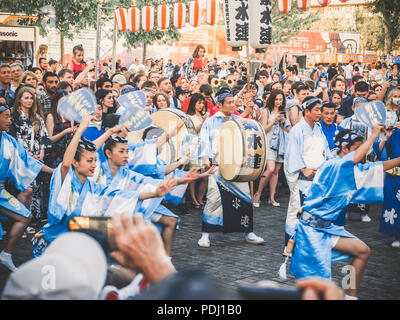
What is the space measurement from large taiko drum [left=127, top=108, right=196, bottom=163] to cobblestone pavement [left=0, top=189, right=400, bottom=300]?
993 mm

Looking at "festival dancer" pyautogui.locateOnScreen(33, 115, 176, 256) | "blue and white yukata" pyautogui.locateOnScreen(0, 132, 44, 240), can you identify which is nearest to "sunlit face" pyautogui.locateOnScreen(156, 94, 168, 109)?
"blue and white yukata" pyautogui.locateOnScreen(0, 132, 44, 240)

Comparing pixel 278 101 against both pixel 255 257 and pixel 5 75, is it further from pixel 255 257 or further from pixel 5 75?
pixel 5 75

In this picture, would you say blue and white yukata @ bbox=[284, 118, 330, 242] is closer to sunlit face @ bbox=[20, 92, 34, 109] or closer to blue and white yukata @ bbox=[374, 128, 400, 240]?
blue and white yukata @ bbox=[374, 128, 400, 240]

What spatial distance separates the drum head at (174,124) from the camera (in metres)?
6.23

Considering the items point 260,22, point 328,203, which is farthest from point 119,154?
point 260,22

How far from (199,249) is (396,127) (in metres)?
2.67

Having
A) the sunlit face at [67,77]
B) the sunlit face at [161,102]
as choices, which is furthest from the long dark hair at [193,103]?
the sunlit face at [67,77]

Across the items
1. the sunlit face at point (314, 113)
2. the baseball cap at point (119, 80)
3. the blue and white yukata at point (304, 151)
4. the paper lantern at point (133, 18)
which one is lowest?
the blue and white yukata at point (304, 151)

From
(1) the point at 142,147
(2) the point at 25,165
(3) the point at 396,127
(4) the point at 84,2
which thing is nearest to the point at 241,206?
(1) the point at 142,147

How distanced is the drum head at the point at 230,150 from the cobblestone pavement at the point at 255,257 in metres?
0.84

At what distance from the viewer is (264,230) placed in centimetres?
670

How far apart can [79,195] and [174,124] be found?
2401mm

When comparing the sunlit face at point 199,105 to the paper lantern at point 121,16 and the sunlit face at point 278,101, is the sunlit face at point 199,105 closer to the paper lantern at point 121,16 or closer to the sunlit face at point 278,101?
the sunlit face at point 278,101

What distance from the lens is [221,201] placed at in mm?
6086
